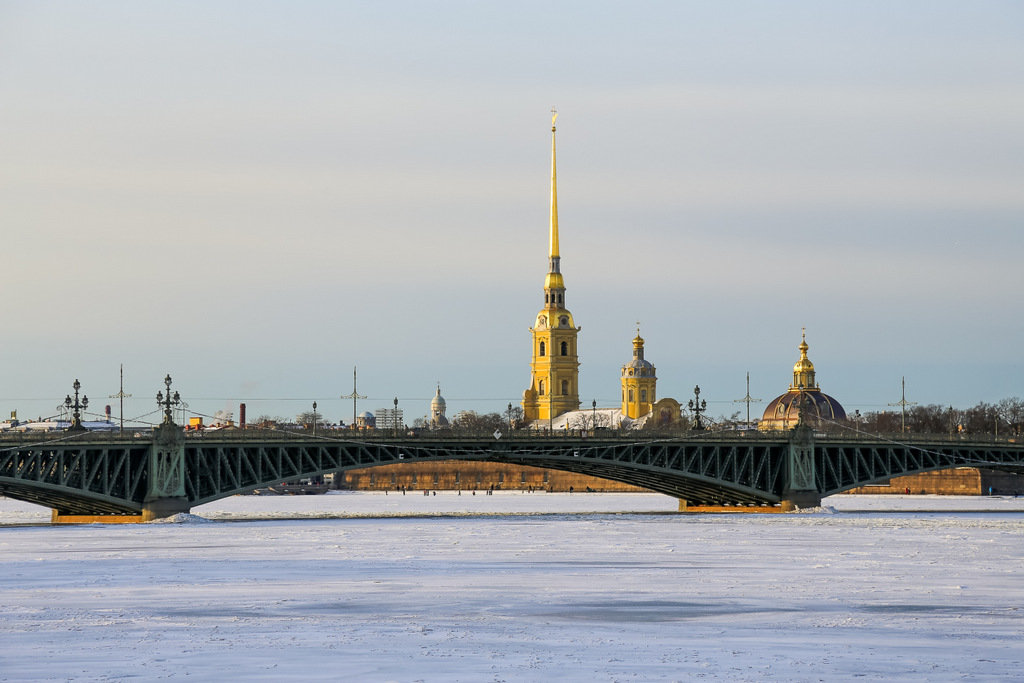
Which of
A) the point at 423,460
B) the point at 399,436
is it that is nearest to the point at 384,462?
the point at 423,460

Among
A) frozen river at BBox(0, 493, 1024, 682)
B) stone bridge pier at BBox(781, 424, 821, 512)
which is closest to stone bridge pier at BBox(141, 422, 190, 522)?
frozen river at BBox(0, 493, 1024, 682)

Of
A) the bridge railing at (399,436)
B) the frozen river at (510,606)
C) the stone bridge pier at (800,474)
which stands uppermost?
the bridge railing at (399,436)

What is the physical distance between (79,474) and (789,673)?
51844mm

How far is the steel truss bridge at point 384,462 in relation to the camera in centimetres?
7319

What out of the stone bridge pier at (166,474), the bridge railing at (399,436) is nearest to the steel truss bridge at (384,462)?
the stone bridge pier at (166,474)

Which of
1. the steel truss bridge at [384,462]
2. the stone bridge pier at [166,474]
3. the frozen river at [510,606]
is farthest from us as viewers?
the stone bridge pier at [166,474]

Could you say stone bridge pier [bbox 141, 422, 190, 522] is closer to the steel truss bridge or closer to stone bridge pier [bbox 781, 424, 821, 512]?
the steel truss bridge

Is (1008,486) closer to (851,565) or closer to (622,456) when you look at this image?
(622,456)

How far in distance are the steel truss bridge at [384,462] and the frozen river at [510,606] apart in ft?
18.5

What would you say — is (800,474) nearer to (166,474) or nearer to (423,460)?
(423,460)

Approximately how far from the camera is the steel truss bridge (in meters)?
73.2

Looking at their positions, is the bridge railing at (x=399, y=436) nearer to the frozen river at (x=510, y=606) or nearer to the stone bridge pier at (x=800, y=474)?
the stone bridge pier at (x=800, y=474)

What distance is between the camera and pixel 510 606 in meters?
37.3

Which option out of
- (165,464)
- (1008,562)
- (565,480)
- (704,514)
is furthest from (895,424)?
(1008,562)
